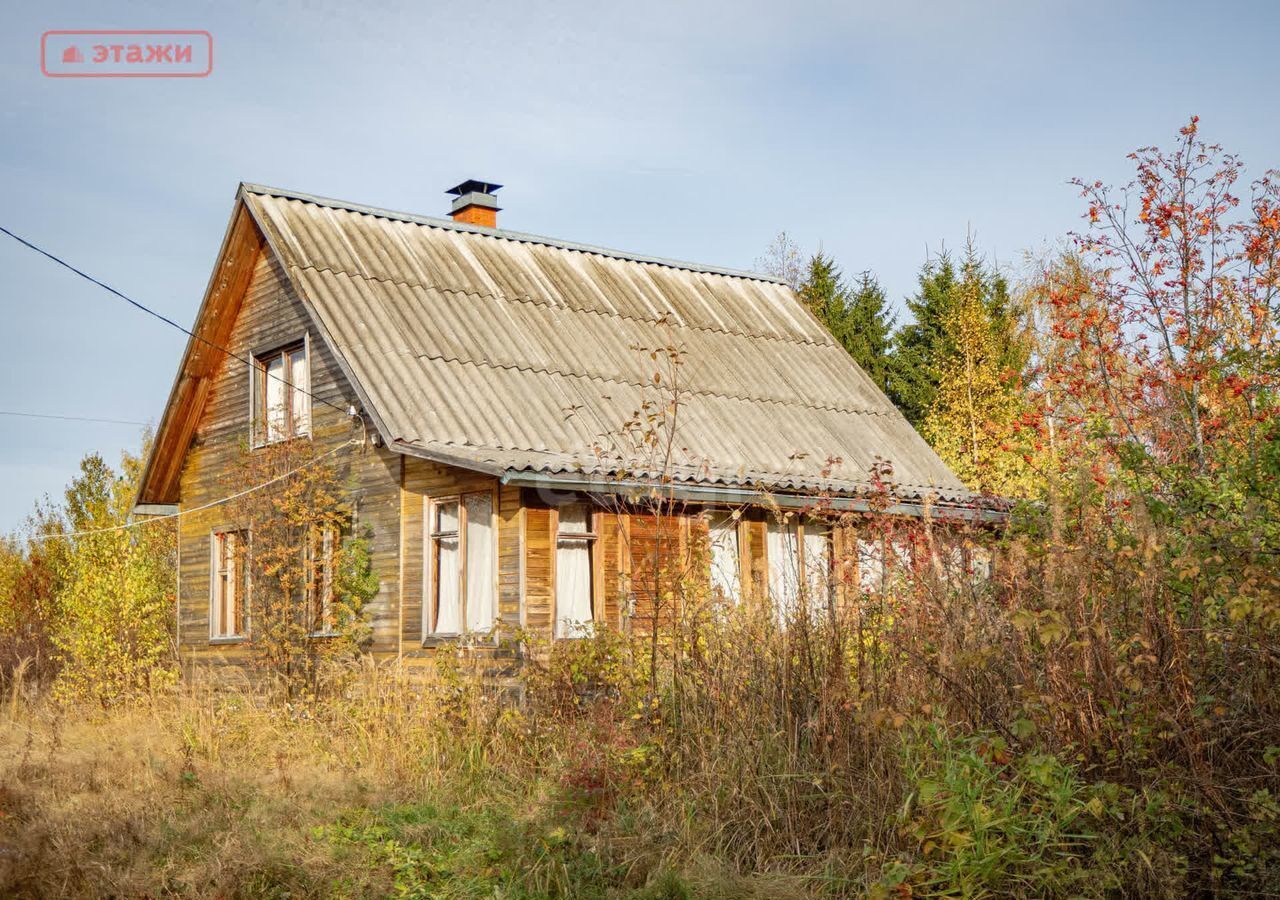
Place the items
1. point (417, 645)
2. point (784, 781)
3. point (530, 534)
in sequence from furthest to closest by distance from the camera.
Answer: point (417, 645) → point (530, 534) → point (784, 781)

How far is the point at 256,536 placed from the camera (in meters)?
14.7

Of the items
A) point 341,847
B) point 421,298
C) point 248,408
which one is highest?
point 421,298

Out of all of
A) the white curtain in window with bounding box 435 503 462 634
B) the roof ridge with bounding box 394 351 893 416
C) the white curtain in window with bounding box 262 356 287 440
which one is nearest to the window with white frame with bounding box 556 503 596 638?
the white curtain in window with bounding box 435 503 462 634

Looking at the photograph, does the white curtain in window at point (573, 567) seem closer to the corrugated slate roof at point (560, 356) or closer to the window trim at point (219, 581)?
the corrugated slate roof at point (560, 356)

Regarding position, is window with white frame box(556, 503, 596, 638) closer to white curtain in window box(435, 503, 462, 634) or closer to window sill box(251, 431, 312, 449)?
white curtain in window box(435, 503, 462, 634)

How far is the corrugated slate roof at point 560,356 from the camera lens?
14094mm

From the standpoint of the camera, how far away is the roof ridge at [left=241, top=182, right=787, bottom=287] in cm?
1729

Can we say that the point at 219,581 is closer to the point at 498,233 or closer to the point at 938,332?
the point at 498,233

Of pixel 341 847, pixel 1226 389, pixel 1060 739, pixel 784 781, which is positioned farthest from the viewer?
pixel 1226 389

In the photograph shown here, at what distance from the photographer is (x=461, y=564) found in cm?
1352

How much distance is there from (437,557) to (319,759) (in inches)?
160

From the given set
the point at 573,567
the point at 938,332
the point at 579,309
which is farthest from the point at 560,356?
the point at 938,332

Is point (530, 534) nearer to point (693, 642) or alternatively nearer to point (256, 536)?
point (256, 536)

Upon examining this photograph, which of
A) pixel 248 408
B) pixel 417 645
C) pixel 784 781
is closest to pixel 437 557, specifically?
pixel 417 645
